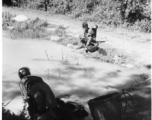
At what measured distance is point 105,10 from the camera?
12344 mm

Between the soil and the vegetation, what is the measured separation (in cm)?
144

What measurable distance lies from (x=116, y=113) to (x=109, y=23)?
8417mm

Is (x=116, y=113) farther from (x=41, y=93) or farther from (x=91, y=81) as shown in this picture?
(x=91, y=81)

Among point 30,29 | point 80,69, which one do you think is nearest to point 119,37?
point 80,69

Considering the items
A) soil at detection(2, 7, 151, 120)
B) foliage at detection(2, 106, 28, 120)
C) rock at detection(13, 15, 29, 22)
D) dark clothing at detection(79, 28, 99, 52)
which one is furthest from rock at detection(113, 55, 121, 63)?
rock at detection(13, 15, 29, 22)

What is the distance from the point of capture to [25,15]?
1252 centimetres

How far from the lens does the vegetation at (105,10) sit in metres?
11.4

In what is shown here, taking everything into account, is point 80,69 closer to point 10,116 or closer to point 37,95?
point 10,116

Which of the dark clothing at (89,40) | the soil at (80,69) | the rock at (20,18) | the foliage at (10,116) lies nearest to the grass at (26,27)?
the rock at (20,18)

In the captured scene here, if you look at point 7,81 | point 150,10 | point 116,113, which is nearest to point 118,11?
point 150,10

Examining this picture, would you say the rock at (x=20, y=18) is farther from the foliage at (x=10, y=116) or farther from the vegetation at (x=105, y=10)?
the foliage at (x=10, y=116)

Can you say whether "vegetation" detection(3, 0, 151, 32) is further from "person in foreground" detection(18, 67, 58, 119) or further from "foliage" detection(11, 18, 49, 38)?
"person in foreground" detection(18, 67, 58, 119)

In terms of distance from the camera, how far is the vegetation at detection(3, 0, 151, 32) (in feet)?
37.5

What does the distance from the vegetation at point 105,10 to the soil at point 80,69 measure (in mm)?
1441
